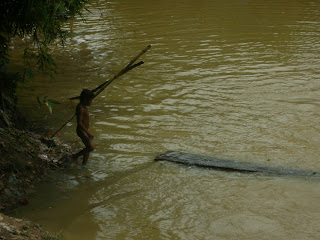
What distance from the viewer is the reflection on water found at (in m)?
4.87

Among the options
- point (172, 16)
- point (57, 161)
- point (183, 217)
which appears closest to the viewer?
point (183, 217)

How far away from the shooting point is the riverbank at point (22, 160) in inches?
198

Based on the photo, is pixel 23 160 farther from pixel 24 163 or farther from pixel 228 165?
pixel 228 165

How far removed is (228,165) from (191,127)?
161 cm

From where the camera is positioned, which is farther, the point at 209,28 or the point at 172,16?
the point at 172,16

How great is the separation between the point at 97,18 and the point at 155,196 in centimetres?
1217

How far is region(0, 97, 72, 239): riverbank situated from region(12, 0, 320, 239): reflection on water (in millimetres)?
219

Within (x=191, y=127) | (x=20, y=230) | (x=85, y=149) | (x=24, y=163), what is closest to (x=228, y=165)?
(x=191, y=127)

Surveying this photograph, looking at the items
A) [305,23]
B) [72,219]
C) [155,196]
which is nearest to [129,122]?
[155,196]

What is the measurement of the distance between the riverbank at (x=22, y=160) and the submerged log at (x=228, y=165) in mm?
1480

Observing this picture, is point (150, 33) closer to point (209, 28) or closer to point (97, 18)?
point (209, 28)

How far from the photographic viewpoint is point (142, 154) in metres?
6.54

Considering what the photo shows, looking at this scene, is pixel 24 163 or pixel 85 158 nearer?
pixel 24 163

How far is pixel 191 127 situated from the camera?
7.43m
